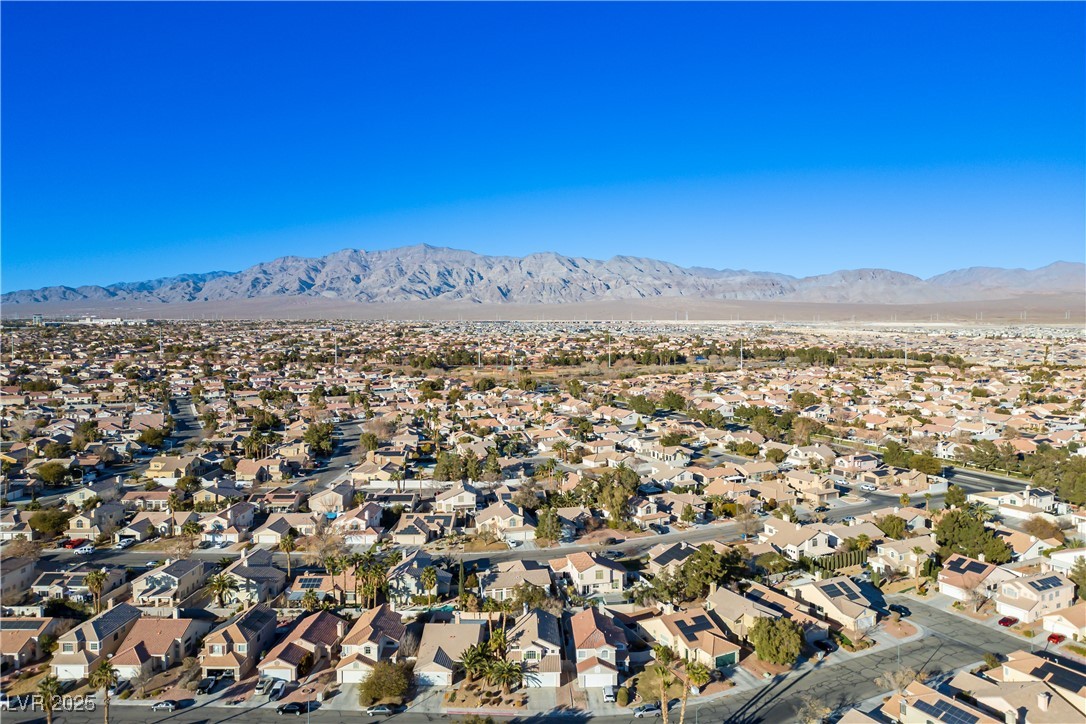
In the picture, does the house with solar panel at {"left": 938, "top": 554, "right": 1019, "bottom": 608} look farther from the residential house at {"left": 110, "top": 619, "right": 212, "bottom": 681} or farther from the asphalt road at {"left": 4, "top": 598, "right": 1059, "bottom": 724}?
the residential house at {"left": 110, "top": 619, "right": 212, "bottom": 681}

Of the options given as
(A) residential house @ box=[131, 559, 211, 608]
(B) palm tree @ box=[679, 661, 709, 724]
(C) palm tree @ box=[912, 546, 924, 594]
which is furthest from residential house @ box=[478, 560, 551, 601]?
(C) palm tree @ box=[912, 546, 924, 594]

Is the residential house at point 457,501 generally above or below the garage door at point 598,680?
above

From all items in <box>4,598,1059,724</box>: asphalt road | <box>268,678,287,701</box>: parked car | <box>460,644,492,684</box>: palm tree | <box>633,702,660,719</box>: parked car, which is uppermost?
<box>460,644,492,684</box>: palm tree

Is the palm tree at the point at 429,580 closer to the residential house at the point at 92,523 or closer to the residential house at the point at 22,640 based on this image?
the residential house at the point at 22,640

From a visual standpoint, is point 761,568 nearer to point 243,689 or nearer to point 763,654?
point 763,654

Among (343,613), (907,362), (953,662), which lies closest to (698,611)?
(953,662)

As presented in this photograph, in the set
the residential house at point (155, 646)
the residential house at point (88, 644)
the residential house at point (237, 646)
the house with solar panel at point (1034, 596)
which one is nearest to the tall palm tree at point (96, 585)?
the residential house at point (88, 644)
